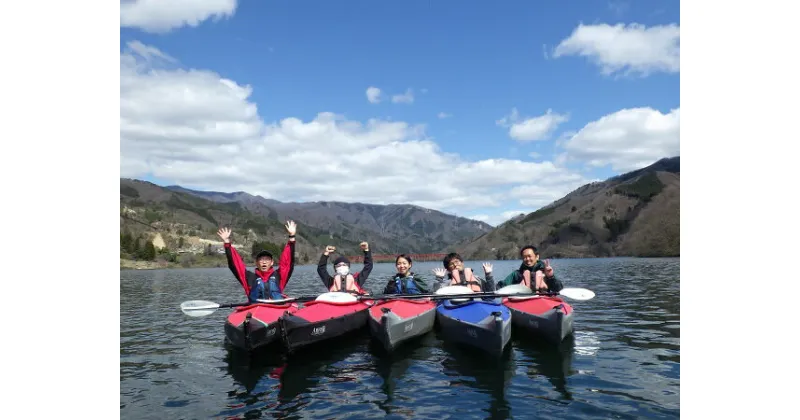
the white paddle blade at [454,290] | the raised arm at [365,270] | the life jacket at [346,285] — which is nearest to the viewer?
the white paddle blade at [454,290]

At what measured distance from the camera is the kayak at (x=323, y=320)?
42.3 ft

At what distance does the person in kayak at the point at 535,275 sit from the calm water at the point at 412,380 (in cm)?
202

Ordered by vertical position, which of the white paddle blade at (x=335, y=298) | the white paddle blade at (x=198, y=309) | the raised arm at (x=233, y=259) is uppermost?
the raised arm at (x=233, y=259)

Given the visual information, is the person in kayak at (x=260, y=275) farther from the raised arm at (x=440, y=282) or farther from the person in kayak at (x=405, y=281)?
the raised arm at (x=440, y=282)

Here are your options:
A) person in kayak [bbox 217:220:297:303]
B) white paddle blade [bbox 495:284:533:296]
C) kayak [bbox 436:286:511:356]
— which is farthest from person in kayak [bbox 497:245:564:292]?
person in kayak [bbox 217:220:297:303]

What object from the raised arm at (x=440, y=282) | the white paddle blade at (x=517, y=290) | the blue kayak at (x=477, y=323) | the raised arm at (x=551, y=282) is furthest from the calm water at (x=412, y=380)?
the raised arm at (x=440, y=282)

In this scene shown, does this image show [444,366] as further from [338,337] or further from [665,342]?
[665,342]

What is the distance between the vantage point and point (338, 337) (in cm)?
1513

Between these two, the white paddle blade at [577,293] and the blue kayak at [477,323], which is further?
the white paddle blade at [577,293]

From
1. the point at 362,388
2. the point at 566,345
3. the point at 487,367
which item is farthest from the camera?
the point at 566,345
